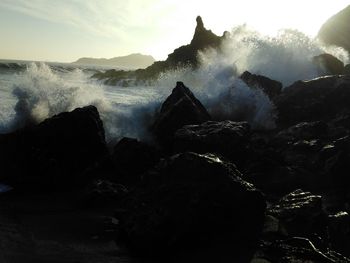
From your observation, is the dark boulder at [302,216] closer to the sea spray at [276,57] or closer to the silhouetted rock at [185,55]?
the sea spray at [276,57]

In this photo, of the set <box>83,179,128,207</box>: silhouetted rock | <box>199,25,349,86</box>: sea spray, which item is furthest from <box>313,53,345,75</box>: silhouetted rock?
<box>83,179,128,207</box>: silhouetted rock

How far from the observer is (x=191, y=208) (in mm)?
7980

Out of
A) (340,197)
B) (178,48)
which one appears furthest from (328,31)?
(340,197)

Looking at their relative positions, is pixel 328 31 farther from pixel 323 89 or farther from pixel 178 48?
pixel 323 89

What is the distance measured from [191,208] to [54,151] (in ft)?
18.2

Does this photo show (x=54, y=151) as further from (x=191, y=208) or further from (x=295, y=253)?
(x=295, y=253)

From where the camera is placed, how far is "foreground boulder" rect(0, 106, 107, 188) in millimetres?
11883

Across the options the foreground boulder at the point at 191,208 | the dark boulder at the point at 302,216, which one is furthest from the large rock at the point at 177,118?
the dark boulder at the point at 302,216

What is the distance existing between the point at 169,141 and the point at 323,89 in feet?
21.5

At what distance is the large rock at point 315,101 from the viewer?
16859 mm

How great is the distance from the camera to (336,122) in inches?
600

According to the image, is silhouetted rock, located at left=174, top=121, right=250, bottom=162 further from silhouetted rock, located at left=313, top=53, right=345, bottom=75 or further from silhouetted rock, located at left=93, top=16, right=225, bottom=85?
silhouetted rock, located at left=93, top=16, right=225, bottom=85

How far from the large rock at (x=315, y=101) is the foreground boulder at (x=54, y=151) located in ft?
24.1

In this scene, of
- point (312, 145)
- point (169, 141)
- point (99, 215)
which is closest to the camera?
point (99, 215)
